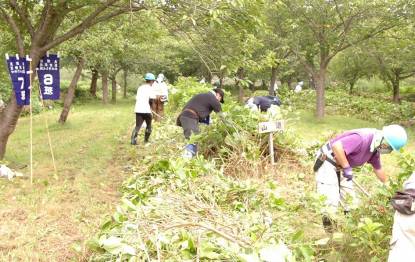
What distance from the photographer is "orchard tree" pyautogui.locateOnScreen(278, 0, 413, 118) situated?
50.1ft

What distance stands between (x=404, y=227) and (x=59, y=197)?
4635 millimetres

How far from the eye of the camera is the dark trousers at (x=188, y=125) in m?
7.67

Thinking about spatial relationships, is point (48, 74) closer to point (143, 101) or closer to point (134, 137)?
point (143, 101)

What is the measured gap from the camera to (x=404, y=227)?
3.32 metres

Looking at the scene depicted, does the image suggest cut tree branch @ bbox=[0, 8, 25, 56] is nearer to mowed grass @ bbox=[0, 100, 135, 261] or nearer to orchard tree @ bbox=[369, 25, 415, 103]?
mowed grass @ bbox=[0, 100, 135, 261]

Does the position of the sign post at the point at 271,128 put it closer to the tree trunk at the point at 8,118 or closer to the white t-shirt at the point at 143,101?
the white t-shirt at the point at 143,101

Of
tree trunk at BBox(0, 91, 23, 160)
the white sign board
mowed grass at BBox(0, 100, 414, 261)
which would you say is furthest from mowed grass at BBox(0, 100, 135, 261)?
the white sign board

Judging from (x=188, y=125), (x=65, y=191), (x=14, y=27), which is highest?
(x=14, y=27)

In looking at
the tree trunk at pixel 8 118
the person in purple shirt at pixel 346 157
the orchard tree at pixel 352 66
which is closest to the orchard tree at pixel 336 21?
the orchard tree at pixel 352 66

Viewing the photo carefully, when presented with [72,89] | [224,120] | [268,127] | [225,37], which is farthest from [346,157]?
[72,89]

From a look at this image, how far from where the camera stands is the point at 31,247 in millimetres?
4508

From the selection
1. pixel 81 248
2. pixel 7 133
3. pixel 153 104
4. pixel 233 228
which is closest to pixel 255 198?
pixel 233 228

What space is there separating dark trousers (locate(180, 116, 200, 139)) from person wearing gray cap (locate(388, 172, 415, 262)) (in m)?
4.64

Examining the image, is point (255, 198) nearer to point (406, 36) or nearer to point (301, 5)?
point (301, 5)
